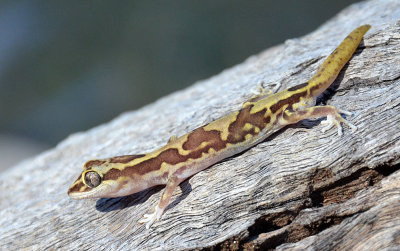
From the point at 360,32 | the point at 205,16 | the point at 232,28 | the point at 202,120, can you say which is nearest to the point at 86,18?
the point at 205,16

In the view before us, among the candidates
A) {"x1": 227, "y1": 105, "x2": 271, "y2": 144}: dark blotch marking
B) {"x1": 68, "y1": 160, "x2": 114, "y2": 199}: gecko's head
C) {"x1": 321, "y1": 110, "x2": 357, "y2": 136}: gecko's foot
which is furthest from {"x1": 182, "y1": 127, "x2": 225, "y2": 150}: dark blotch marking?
{"x1": 321, "y1": 110, "x2": 357, "y2": 136}: gecko's foot

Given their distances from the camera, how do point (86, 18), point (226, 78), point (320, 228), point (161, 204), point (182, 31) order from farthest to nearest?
point (86, 18)
point (182, 31)
point (226, 78)
point (161, 204)
point (320, 228)

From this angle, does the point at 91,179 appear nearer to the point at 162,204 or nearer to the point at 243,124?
the point at 162,204

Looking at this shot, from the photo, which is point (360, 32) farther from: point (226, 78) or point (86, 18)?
point (86, 18)

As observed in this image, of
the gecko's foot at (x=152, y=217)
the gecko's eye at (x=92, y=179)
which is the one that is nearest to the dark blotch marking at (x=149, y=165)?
the gecko's eye at (x=92, y=179)

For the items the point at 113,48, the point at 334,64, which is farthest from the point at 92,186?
the point at 113,48

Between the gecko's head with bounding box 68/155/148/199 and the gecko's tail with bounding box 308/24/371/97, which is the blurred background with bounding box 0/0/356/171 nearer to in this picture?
the gecko's head with bounding box 68/155/148/199
